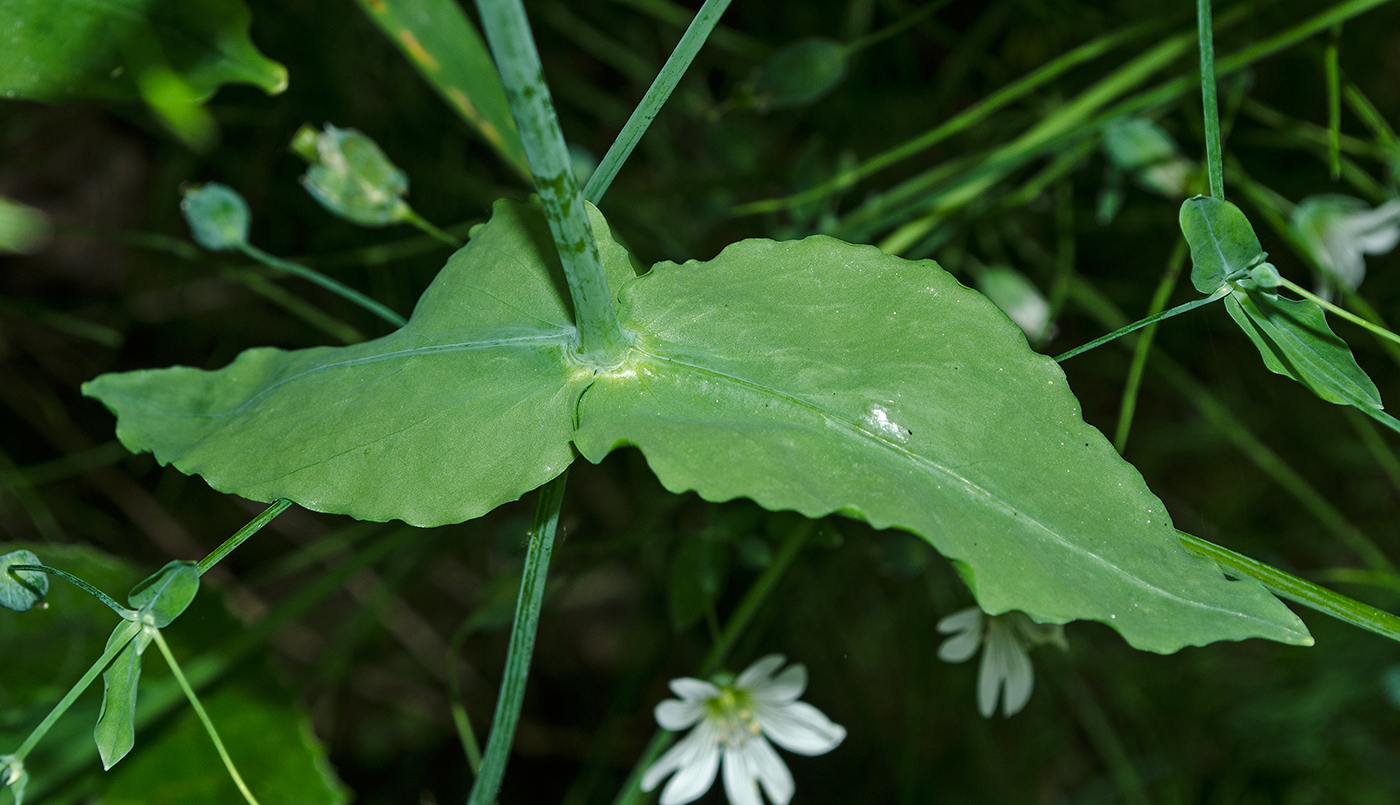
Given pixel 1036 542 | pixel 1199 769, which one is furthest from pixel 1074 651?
pixel 1036 542

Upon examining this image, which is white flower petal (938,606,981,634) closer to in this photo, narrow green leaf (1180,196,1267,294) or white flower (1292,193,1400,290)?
narrow green leaf (1180,196,1267,294)

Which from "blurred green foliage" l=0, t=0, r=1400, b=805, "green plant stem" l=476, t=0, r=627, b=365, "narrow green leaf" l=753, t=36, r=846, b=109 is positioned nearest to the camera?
"green plant stem" l=476, t=0, r=627, b=365

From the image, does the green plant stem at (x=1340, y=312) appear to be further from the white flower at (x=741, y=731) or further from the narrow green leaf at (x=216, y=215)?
the narrow green leaf at (x=216, y=215)

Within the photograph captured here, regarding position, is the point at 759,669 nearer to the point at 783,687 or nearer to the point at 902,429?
the point at 783,687

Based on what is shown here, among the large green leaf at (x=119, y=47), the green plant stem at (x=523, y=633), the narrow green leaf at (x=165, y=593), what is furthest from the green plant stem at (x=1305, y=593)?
the large green leaf at (x=119, y=47)

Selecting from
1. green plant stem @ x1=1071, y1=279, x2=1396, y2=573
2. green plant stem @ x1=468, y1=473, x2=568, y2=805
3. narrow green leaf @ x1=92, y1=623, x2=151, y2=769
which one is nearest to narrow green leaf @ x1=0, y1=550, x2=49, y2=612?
narrow green leaf @ x1=92, y1=623, x2=151, y2=769

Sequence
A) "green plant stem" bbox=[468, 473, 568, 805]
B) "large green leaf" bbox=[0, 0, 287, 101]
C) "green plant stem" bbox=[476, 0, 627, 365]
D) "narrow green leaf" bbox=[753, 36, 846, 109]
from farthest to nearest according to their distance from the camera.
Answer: "narrow green leaf" bbox=[753, 36, 846, 109]
"large green leaf" bbox=[0, 0, 287, 101]
"green plant stem" bbox=[468, 473, 568, 805]
"green plant stem" bbox=[476, 0, 627, 365]

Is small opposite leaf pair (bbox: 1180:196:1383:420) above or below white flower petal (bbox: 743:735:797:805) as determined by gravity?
above

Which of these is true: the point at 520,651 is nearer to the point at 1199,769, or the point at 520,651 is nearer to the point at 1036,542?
the point at 1036,542
